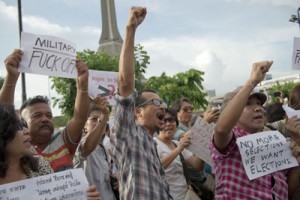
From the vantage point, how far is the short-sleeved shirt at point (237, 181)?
2.65 meters

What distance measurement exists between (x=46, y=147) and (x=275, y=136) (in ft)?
6.10

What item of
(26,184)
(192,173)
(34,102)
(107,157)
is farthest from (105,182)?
(26,184)

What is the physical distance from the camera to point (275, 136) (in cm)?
294

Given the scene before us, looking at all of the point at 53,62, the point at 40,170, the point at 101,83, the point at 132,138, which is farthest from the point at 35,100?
the point at 101,83

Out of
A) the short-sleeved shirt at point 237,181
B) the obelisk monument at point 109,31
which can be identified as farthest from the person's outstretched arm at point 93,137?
the obelisk monument at point 109,31

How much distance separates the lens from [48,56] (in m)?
3.41

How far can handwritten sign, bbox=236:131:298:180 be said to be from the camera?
2.69 metres

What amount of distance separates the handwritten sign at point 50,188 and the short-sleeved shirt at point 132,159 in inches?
11.4

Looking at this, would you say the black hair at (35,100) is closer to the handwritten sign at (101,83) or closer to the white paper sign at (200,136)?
the handwritten sign at (101,83)

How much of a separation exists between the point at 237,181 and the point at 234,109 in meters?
0.54

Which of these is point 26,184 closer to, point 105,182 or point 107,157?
point 105,182

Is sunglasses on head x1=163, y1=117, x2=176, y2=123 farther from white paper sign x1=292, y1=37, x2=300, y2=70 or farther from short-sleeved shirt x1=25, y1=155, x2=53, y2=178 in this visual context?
short-sleeved shirt x1=25, y1=155, x2=53, y2=178

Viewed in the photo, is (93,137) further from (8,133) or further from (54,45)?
(8,133)

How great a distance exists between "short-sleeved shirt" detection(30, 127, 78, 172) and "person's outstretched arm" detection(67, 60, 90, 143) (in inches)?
2.3
